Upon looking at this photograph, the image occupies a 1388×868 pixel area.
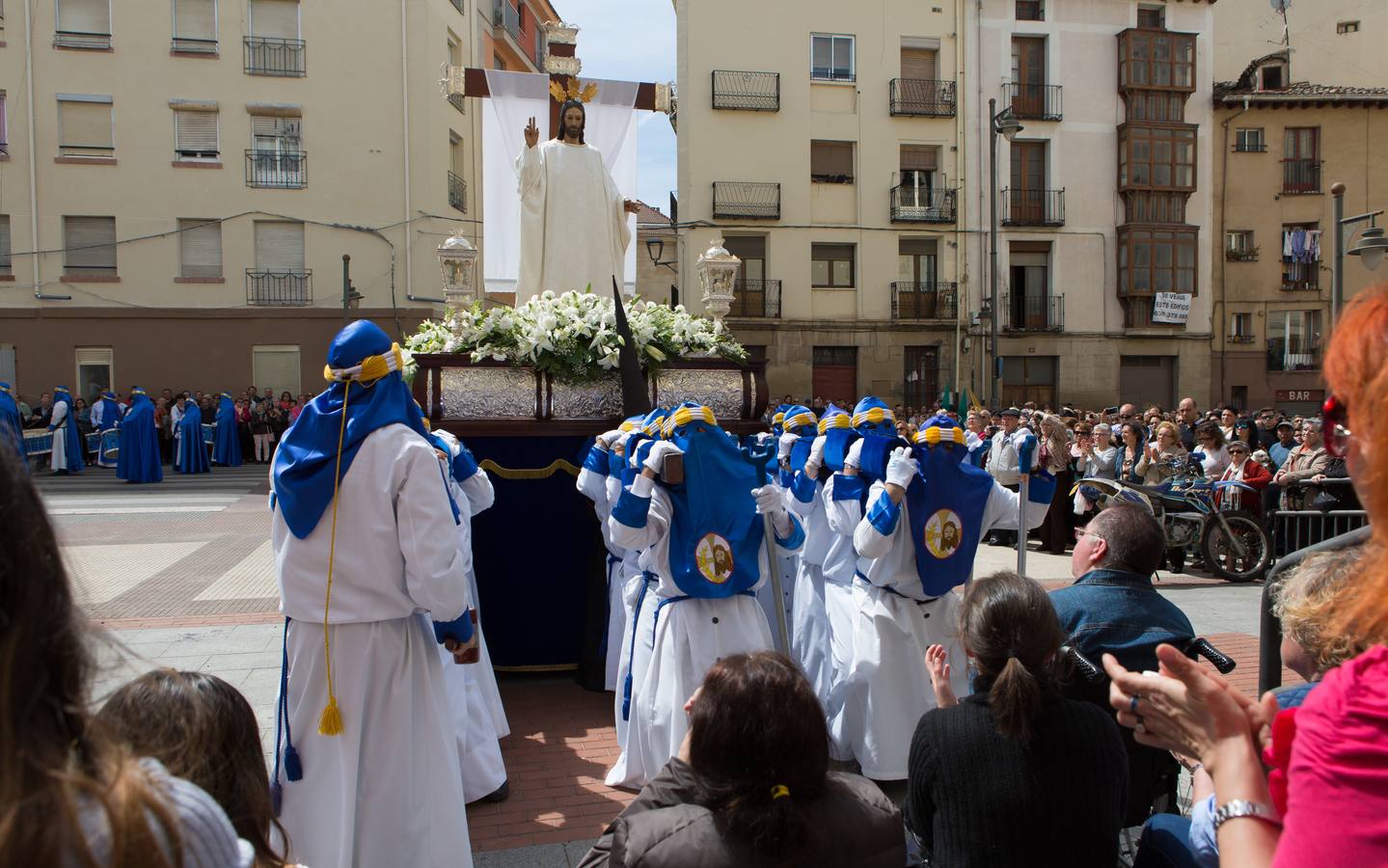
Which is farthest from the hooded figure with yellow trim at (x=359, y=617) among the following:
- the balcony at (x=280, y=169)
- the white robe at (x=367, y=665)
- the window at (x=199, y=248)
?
the window at (x=199, y=248)

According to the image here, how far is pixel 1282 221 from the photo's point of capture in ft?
97.6

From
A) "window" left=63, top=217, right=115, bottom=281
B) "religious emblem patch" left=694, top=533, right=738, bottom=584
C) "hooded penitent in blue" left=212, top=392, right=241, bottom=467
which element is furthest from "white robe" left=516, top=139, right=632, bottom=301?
"window" left=63, top=217, right=115, bottom=281

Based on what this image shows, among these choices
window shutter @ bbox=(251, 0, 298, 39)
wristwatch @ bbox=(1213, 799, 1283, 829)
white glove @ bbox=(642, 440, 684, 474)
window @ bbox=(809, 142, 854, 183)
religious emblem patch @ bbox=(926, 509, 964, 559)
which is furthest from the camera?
window @ bbox=(809, 142, 854, 183)

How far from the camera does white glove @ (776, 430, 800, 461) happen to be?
674 centimetres

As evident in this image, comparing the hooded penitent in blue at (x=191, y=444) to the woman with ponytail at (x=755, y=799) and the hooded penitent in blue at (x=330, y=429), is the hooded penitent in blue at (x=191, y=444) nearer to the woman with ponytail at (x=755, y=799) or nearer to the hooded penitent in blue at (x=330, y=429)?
the hooded penitent in blue at (x=330, y=429)

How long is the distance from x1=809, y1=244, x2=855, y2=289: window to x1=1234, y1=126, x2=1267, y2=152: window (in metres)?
12.0

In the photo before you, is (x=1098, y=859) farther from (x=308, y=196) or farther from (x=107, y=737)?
(x=308, y=196)

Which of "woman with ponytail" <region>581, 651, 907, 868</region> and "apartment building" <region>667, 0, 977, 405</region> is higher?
"apartment building" <region>667, 0, 977, 405</region>

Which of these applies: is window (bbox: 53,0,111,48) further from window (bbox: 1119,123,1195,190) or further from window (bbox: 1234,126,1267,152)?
window (bbox: 1234,126,1267,152)

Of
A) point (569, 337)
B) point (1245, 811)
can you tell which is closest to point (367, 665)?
point (1245, 811)

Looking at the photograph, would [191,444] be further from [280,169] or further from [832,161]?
[832,161]

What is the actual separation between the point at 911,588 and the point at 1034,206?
2631 centimetres

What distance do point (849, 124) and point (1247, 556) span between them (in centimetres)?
2070

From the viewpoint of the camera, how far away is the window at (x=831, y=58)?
28.0 m
